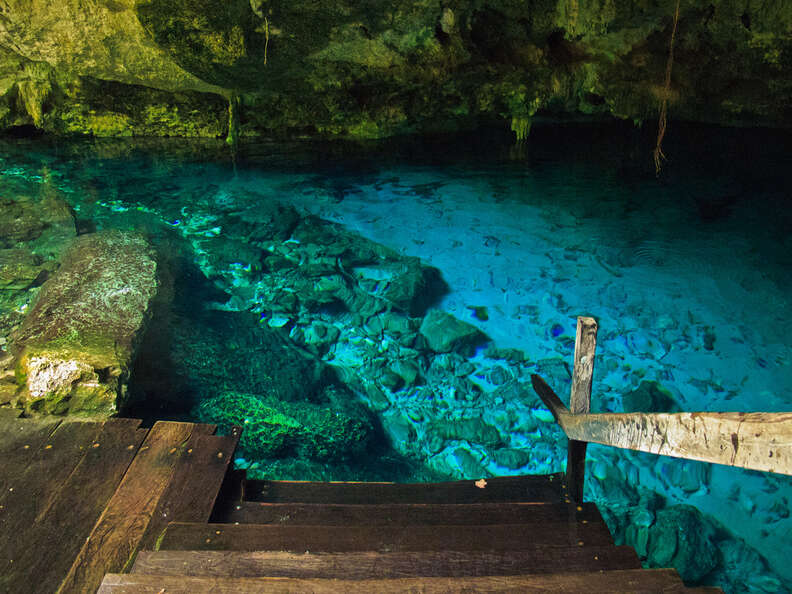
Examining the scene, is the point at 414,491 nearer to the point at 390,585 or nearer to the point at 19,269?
the point at 390,585

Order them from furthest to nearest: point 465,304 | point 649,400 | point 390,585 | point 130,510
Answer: point 465,304 → point 649,400 → point 130,510 → point 390,585

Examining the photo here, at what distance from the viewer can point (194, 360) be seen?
4.55 m

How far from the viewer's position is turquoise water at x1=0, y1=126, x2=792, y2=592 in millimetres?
3859

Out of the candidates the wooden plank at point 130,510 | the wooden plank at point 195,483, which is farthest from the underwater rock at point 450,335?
the wooden plank at point 130,510

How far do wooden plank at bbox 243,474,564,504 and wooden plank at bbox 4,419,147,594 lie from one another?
633 millimetres

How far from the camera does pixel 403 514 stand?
2373 mm

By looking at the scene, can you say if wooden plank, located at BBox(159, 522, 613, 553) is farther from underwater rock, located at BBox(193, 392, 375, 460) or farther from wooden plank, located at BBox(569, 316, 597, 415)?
underwater rock, located at BBox(193, 392, 375, 460)

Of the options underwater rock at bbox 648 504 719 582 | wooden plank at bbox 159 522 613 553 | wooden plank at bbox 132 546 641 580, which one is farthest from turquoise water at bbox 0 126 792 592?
wooden plank at bbox 132 546 641 580

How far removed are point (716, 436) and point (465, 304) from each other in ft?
15.2

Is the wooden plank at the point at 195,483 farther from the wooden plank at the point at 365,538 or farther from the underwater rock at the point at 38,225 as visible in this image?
the underwater rock at the point at 38,225

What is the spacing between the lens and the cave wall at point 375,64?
7.77 metres

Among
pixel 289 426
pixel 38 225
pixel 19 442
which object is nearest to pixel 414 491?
pixel 289 426

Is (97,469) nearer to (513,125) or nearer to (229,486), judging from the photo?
(229,486)

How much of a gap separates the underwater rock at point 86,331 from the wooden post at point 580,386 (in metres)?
2.90
